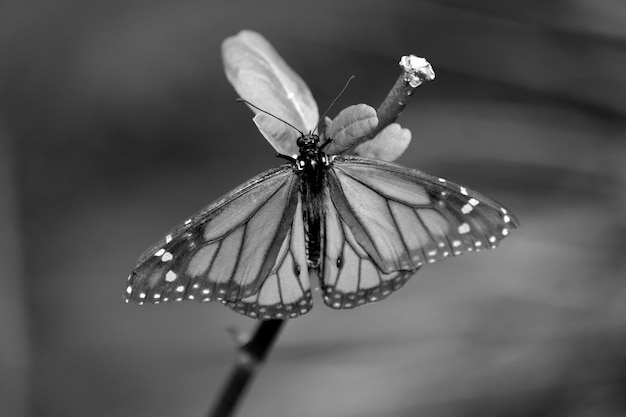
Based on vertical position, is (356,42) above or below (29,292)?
above

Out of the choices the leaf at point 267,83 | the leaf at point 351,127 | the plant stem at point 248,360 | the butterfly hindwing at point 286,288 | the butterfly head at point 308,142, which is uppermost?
the leaf at point 267,83

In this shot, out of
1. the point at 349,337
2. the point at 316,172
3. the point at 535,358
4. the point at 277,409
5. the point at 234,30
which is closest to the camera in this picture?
the point at 316,172

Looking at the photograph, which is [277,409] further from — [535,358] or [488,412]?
[535,358]

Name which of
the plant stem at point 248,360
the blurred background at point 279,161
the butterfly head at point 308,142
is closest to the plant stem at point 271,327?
the plant stem at point 248,360

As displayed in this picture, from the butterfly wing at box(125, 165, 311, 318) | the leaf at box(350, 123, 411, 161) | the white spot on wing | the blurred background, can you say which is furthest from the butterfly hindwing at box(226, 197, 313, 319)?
the blurred background

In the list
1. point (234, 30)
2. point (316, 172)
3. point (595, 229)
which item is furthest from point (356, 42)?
point (316, 172)

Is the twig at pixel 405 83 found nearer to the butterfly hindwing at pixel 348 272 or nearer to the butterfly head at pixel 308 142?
the butterfly head at pixel 308 142

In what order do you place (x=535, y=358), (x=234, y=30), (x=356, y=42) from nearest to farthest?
(x=535, y=358)
(x=356, y=42)
(x=234, y=30)
